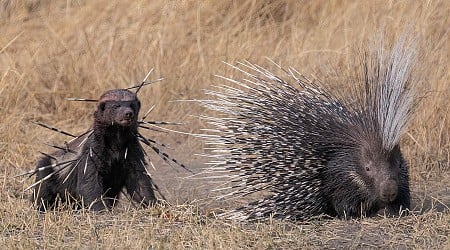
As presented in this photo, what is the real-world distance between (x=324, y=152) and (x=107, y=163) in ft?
3.90


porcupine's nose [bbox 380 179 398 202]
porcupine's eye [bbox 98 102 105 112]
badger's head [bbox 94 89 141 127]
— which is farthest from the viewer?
porcupine's eye [bbox 98 102 105 112]

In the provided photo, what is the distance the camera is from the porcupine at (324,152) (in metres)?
5.05

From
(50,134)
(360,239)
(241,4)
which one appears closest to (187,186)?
(50,134)

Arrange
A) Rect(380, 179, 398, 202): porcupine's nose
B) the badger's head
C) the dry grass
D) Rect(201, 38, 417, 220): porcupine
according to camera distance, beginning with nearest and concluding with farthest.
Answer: the dry grass
Rect(380, 179, 398, 202): porcupine's nose
Rect(201, 38, 417, 220): porcupine
the badger's head

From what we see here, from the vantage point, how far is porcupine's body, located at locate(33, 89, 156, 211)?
5.33m

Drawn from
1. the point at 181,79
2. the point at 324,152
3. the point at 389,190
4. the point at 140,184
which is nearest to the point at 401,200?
the point at 389,190

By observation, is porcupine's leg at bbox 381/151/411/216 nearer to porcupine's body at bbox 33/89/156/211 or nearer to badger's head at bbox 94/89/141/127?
porcupine's body at bbox 33/89/156/211

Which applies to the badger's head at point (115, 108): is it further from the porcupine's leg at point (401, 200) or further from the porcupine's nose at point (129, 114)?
the porcupine's leg at point (401, 200)

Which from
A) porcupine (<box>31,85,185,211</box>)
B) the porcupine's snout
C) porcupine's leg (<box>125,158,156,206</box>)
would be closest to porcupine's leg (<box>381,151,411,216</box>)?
the porcupine's snout

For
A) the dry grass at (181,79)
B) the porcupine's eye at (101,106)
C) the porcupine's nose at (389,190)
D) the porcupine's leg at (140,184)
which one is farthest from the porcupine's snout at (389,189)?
the porcupine's eye at (101,106)

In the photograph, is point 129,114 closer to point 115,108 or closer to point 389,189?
point 115,108

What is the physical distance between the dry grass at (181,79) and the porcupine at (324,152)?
19 cm

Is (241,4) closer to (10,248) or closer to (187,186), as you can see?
(187,186)

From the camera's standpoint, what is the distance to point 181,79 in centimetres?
861
